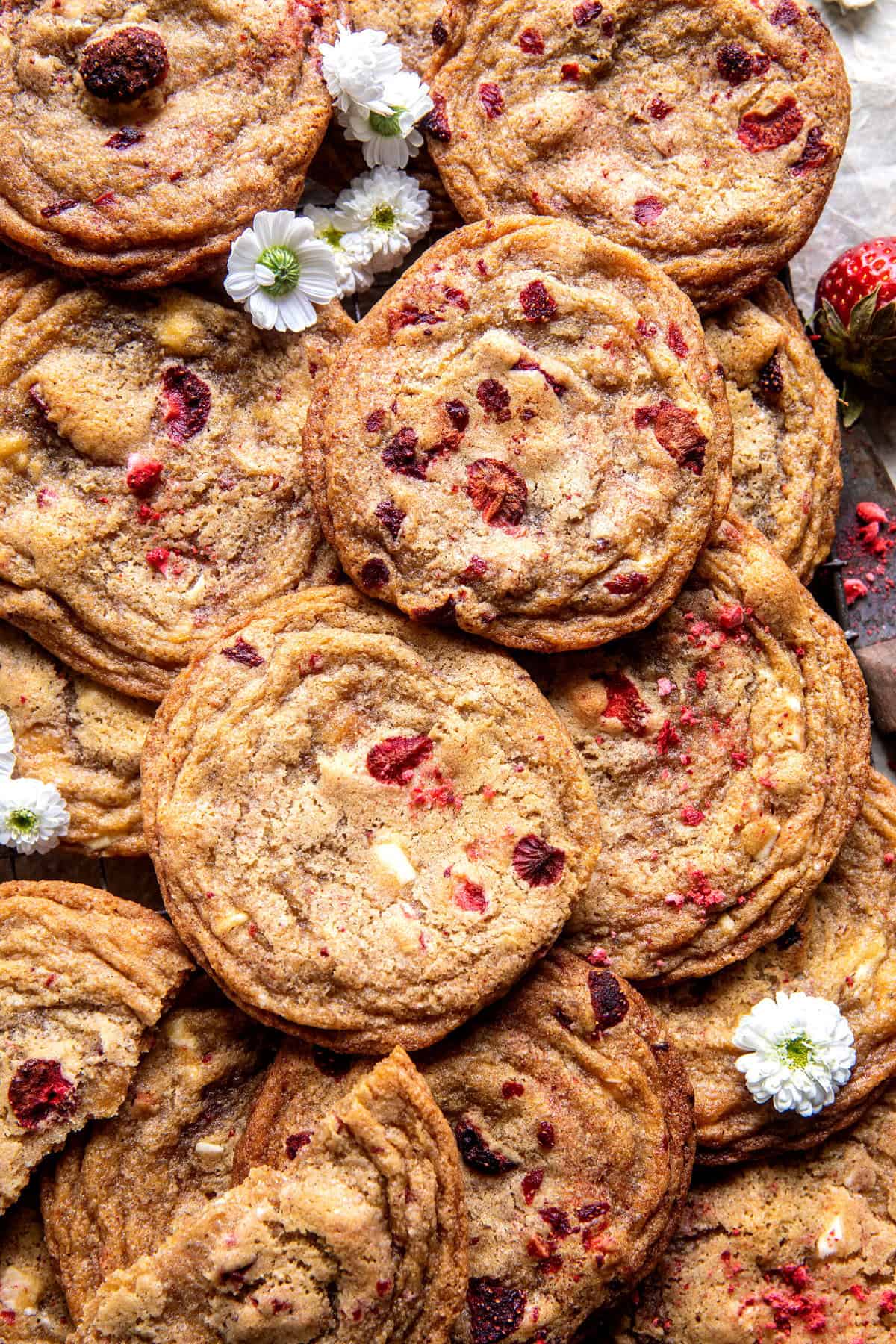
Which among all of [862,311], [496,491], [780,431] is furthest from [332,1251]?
Result: [862,311]

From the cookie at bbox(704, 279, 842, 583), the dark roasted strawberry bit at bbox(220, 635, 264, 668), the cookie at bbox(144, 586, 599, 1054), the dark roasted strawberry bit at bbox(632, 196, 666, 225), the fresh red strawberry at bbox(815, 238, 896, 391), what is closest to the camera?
the cookie at bbox(144, 586, 599, 1054)

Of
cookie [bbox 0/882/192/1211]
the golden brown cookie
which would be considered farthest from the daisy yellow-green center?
→ the golden brown cookie

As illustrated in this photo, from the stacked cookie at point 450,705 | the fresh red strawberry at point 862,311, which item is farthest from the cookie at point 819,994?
the fresh red strawberry at point 862,311

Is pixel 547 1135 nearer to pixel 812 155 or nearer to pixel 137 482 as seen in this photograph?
pixel 137 482

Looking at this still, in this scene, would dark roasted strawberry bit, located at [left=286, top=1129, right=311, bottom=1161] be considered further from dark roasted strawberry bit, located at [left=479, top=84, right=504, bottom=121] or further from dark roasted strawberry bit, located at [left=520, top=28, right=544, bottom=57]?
dark roasted strawberry bit, located at [left=520, top=28, right=544, bottom=57]

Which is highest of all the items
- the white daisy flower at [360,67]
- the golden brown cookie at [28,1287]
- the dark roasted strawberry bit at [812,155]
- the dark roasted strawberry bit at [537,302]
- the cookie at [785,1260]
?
the white daisy flower at [360,67]

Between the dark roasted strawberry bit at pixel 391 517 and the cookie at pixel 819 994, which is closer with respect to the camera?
the dark roasted strawberry bit at pixel 391 517

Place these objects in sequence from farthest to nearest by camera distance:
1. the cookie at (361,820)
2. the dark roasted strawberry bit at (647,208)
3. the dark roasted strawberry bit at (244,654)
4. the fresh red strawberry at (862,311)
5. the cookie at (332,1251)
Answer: the fresh red strawberry at (862,311), the dark roasted strawberry bit at (647,208), the dark roasted strawberry bit at (244,654), the cookie at (361,820), the cookie at (332,1251)

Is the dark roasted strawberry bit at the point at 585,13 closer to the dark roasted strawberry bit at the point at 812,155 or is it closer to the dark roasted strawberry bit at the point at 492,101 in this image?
the dark roasted strawberry bit at the point at 492,101

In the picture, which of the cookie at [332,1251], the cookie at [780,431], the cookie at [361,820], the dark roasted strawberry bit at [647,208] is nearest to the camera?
the cookie at [332,1251]
